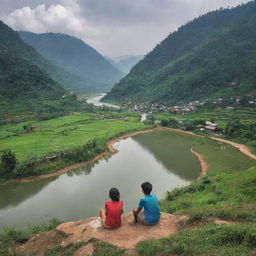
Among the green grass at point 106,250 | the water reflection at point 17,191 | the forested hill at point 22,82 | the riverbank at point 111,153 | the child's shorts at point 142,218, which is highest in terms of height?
the forested hill at point 22,82

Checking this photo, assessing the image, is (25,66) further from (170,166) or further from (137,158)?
(170,166)

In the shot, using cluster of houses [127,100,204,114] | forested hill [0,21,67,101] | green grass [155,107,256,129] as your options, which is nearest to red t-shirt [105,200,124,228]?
green grass [155,107,256,129]

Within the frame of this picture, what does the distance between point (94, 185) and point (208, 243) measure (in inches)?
666

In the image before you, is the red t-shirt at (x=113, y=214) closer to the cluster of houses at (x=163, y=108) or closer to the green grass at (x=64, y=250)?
the green grass at (x=64, y=250)

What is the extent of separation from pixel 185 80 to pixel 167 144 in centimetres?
4294

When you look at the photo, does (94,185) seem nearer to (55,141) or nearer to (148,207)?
(55,141)

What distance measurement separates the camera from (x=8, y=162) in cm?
2216

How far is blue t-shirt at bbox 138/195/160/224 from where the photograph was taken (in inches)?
259

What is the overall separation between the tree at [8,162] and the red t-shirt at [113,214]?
58.0 feet

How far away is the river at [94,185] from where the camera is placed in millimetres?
16984

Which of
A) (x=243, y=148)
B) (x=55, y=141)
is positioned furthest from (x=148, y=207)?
(x=243, y=148)

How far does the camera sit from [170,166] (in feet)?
88.8

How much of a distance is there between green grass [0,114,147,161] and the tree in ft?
8.29

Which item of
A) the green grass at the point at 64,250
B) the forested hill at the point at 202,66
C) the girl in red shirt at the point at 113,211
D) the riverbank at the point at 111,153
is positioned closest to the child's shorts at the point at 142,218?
the girl in red shirt at the point at 113,211
